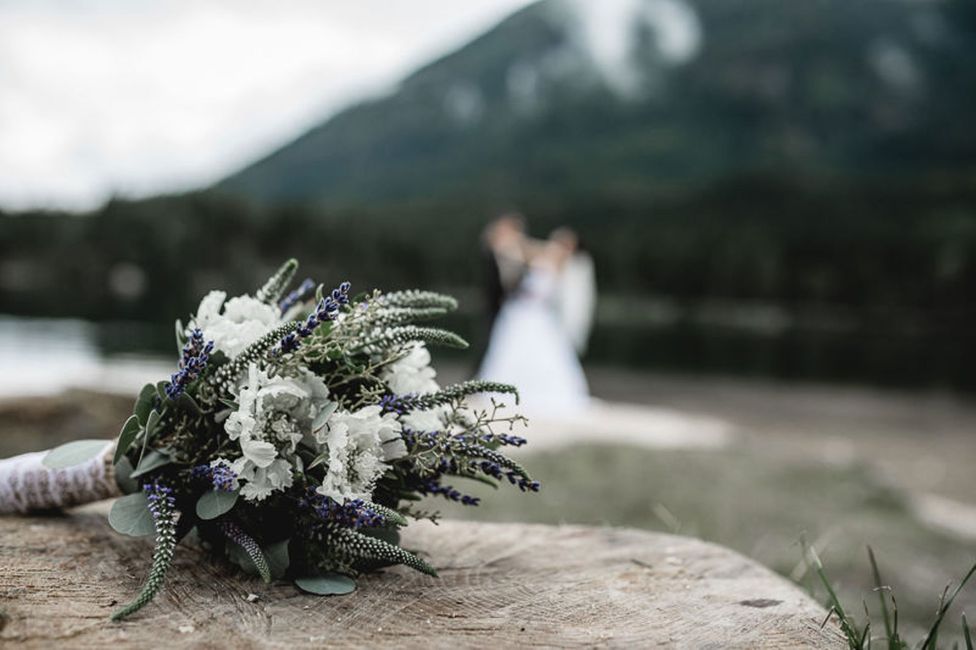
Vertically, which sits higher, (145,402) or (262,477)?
(145,402)

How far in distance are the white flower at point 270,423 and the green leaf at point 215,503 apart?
0.06m

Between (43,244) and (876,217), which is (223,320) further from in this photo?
(876,217)

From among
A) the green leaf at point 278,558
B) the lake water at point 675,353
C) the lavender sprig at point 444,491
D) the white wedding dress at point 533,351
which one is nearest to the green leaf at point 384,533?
the lavender sprig at point 444,491

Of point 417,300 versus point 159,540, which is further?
point 417,300

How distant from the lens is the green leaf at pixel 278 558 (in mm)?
2639

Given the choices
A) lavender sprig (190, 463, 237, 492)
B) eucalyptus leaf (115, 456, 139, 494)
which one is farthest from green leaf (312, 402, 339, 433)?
eucalyptus leaf (115, 456, 139, 494)

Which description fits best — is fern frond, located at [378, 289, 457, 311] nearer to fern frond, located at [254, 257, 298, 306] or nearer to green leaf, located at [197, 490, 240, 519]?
fern frond, located at [254, 257, 298, 306]

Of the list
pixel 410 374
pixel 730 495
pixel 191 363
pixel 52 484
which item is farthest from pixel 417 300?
pixel 730 495

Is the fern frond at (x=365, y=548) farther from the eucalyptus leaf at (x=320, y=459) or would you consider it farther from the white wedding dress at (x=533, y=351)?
the white wedding dress at (x=533, y=351)

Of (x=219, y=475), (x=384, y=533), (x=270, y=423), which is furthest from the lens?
(x=384, y=533)

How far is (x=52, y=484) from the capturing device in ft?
10.2

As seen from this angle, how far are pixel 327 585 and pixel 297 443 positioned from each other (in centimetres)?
44

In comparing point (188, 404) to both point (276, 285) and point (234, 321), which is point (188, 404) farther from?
point (276, 285)

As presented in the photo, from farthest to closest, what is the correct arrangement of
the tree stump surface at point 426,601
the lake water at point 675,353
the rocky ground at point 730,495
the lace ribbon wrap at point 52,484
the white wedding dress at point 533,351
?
the lake water at point 675,353 < the white wedding dress at point 533,351 < the rocky ground at point 730,495 < the lace ribbon wrap at point 52,484 < the tree stump surface at point 426,601
